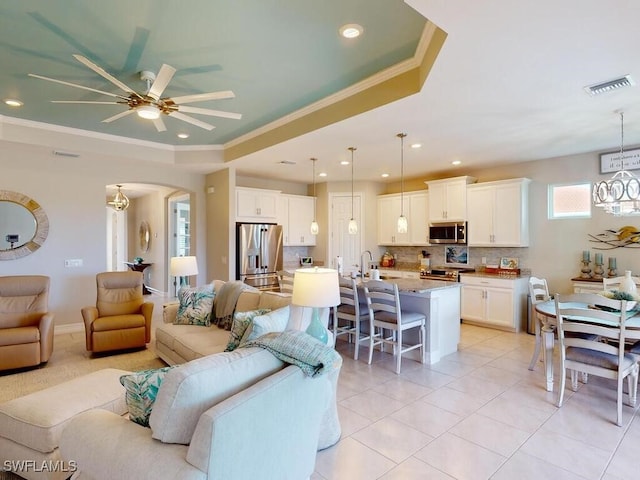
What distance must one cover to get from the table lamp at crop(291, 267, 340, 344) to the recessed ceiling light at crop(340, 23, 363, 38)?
180 cm

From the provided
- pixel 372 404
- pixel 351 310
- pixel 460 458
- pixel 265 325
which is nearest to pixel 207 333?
pixel 265 325

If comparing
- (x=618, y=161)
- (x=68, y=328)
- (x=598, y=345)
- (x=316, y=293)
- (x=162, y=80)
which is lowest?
(x=68, y=328)

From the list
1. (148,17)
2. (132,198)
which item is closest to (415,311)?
(148,17)

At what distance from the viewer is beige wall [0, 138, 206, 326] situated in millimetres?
5066

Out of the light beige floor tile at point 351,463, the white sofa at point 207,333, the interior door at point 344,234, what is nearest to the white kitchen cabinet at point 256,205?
the interior door at point 344,234

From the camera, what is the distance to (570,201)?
5.50m

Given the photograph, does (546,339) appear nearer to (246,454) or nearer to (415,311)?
(415,311)

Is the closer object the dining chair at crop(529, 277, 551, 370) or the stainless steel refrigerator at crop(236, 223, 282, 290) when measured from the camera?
the dining chair at crop(529, 277, 551, 370)

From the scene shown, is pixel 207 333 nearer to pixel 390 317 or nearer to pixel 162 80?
pixel 390 317

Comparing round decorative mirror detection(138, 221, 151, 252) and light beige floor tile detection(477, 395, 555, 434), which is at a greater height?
round decorative mirror detection(138, 221, 151, 252)

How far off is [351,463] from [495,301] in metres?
4.26

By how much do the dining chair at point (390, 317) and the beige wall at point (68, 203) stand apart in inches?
174

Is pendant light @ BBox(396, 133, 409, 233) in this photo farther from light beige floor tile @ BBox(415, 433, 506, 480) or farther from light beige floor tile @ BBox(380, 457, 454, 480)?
light beige floor tile @ BBox(380, 457, 454, 480)

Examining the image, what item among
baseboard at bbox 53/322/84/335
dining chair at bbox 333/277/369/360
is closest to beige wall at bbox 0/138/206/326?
baseboard at bbox 53/322/84/335
